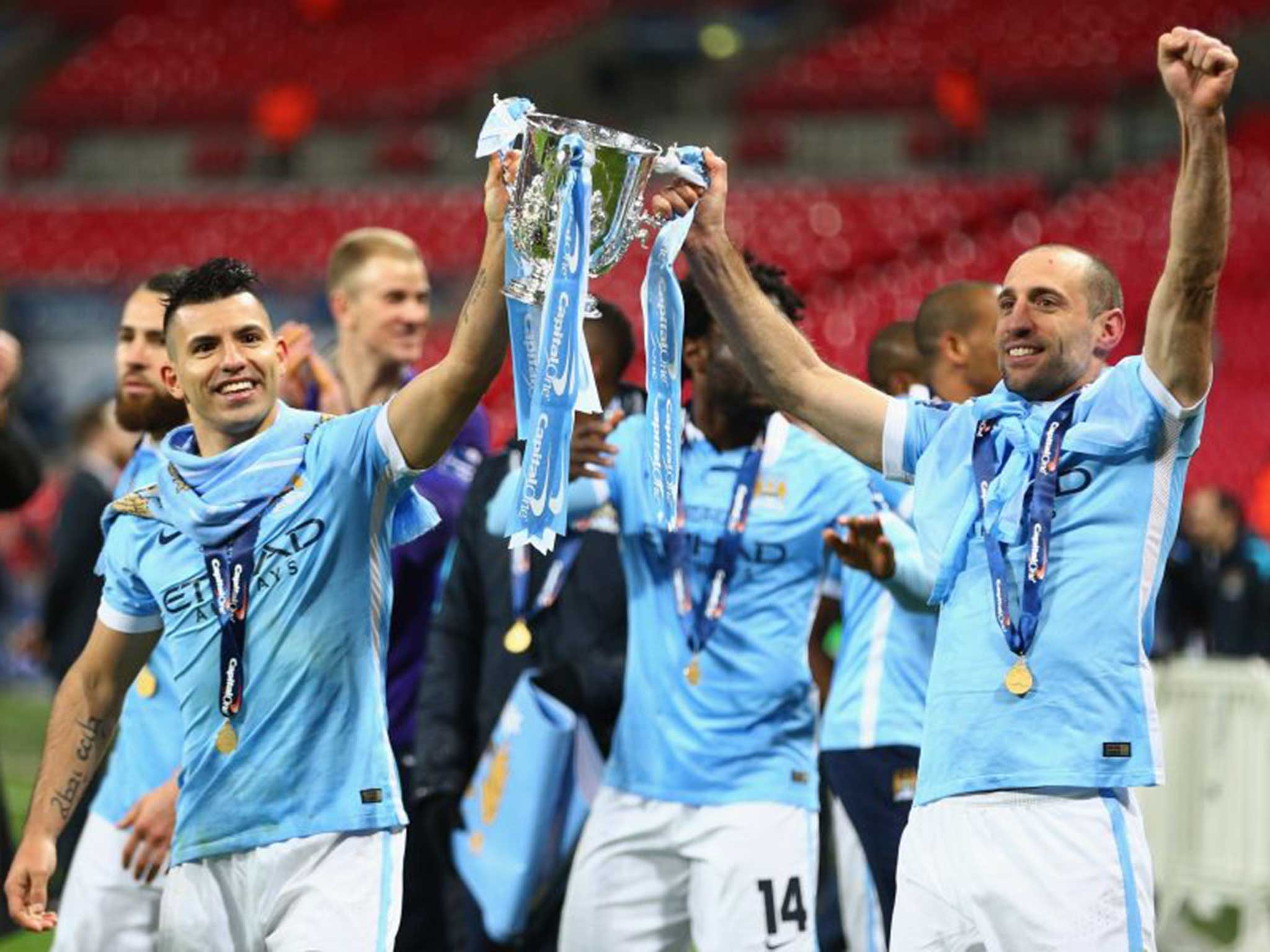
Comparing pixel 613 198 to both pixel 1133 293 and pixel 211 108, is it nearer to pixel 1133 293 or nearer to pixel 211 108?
pixel 1133 293

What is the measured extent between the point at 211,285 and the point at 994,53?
20.6 metres

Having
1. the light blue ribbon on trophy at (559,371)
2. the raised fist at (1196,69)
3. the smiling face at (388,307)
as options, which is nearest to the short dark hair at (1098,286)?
the raised fist at (1196,69)

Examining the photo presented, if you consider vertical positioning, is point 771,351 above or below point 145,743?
above

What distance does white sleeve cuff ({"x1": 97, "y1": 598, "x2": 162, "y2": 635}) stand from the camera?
460 cm

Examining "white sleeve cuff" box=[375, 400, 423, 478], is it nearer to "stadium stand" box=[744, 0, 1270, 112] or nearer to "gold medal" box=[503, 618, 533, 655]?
"gold medal" box=[503, 618, 533, 655]

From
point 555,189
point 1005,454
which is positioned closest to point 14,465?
point 555,189

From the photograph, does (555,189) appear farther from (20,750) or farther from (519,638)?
(20,750)

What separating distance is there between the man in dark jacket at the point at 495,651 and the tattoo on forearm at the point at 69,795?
151 cm

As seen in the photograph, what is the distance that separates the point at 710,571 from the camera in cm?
518

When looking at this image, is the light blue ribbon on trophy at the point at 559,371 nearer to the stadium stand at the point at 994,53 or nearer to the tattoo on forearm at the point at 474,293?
the tattoo on forearm at the point at 474,293

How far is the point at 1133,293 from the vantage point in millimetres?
17719

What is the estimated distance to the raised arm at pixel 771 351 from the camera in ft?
14.6

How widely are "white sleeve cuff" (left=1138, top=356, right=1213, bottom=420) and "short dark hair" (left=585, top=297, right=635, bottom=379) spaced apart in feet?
6.76

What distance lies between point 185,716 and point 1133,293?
1441 centimetres
